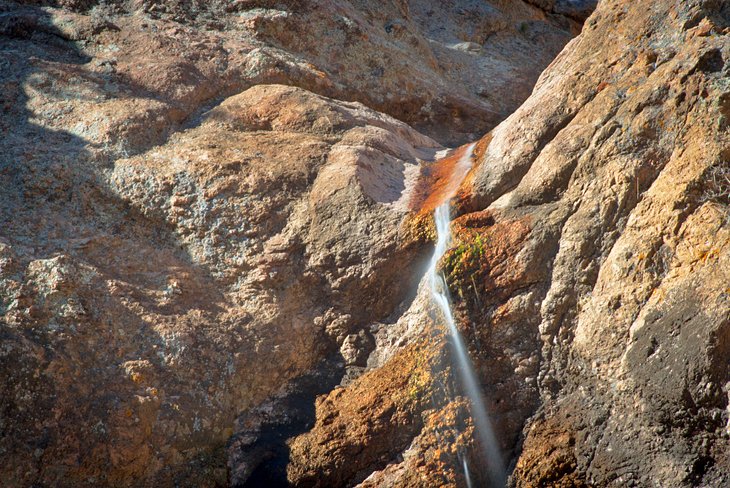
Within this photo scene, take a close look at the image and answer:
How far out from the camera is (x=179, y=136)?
24.7ft

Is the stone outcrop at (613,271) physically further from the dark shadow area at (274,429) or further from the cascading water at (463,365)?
the dark shadow area at (274,429)

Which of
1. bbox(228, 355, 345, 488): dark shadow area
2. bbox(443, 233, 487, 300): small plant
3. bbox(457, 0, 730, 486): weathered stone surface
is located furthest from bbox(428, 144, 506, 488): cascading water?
bbox(228, 355, 345, 488): dark shadow area

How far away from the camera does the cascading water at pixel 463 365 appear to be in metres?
5.16

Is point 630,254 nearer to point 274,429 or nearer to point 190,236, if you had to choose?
point 274,429

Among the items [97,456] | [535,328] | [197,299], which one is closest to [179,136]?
[197,299]

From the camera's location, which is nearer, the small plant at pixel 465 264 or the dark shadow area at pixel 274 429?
the dark shadow area at pixel 274 429

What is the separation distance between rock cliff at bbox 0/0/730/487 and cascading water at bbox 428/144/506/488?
0.28 ft

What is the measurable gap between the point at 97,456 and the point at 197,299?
1.63 m

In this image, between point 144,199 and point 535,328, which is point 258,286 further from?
point 535,328

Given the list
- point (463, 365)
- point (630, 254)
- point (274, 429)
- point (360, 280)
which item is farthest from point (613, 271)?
point (274, 429)

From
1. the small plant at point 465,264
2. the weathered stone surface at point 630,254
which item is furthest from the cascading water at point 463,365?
the weathered stone surface at point 630,254

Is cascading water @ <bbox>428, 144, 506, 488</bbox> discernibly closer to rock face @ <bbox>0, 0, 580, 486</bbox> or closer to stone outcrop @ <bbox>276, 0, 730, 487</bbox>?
stone outcrop @ <bbox>276, 0, 730, 487</bbox>

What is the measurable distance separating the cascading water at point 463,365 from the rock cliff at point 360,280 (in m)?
0.09

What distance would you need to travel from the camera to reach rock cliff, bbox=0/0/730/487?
4.80m
